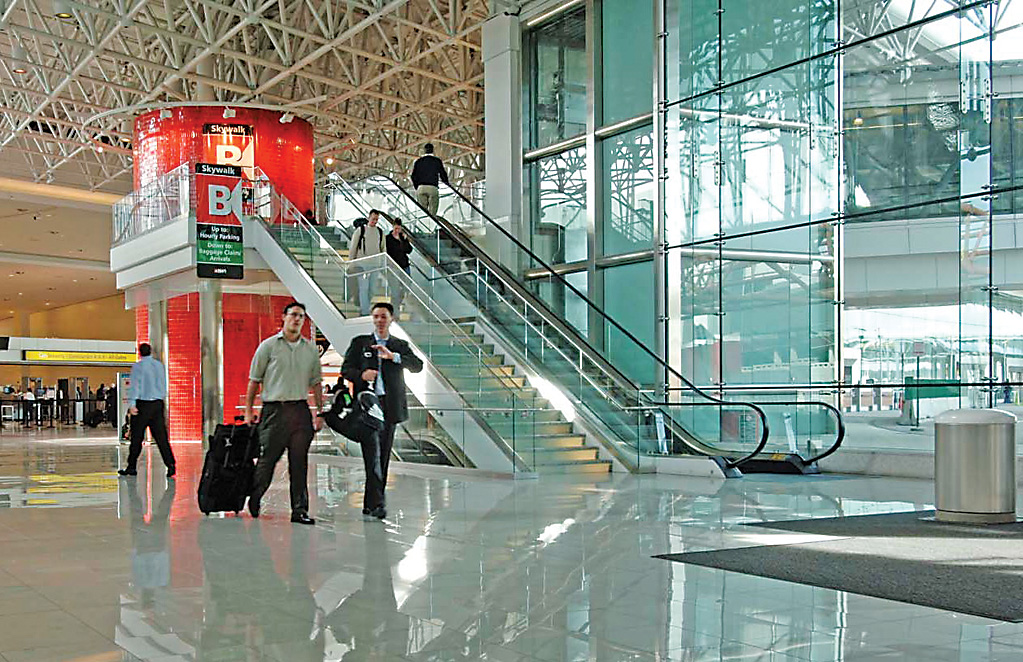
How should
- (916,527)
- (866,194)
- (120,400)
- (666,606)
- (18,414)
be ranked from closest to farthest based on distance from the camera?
(666,606) < (916,527) < (866,194) < (120,400) < (18,414)

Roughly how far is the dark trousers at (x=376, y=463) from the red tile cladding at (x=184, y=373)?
2078 centimetres

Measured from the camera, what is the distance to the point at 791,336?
51.5 feet

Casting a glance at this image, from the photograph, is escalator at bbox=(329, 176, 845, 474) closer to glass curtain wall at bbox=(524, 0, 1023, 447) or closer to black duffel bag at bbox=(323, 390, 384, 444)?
glass curtain wall at bbox=(524, 0, 1023, 447)

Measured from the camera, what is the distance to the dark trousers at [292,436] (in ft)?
27.5

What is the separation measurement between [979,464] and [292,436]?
199 inches

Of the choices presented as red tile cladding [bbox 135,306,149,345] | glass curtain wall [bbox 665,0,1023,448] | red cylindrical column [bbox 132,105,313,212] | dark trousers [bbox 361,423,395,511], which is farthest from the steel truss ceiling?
dark trousers [bbox 361,423,395,511]

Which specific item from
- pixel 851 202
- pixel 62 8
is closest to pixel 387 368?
pixel 851 202

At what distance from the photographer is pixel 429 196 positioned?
67.9 feet

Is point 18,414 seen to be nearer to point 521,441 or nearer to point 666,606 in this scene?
point 521,441

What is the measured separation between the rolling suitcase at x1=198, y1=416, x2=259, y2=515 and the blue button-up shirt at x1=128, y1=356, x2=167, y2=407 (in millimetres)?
5237

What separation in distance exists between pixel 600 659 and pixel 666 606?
110 cm

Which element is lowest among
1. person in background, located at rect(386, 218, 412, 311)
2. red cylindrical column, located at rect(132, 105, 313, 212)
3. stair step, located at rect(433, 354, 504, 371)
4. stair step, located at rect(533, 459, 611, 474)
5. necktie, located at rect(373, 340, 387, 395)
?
stair step, located at rect(533, 459, 611, 474)

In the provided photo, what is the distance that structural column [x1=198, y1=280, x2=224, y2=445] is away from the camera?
24984 mm

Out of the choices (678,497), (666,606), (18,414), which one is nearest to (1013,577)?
(666,606)
